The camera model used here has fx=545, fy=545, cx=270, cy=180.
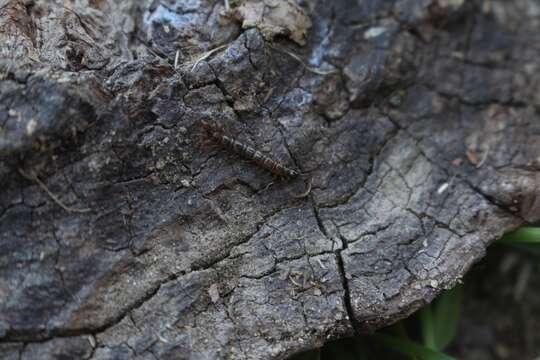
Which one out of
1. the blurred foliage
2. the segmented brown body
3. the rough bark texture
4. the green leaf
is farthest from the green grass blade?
the segmented brown body

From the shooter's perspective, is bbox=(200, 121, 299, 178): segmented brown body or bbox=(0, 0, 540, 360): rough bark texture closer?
bbox=(0, 0, 540, 360): rough bark texture

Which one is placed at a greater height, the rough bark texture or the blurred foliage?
the rough bark texture

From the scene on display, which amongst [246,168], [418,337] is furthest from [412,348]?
[246,168]

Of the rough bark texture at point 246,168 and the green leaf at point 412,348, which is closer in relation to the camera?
the rough bark texture at point 246,168

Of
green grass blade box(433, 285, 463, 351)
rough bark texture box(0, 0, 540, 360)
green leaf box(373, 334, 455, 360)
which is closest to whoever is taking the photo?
rough bark texture box(0, 0, 540, 360)

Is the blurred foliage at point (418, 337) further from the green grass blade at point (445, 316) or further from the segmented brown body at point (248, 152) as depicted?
the segmented brown body at point (248, 152)

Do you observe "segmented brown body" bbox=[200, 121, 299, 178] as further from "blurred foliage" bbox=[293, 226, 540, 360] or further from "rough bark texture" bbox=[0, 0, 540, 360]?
"blurred foliage" bbox=[293, 226, 540, 360]

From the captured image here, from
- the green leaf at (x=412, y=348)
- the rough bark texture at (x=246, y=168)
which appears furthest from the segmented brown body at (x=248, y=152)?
the green leaf at (x=412, y=348)
